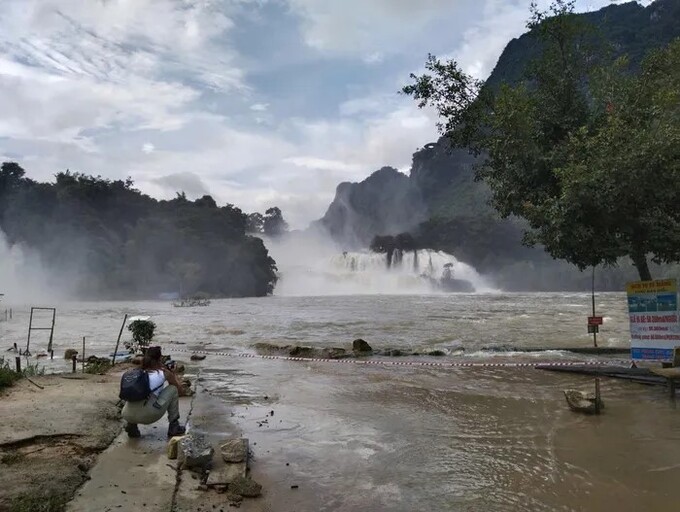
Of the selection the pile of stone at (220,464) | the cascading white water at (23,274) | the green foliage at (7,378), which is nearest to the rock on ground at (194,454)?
the pile of stone at (220,464)

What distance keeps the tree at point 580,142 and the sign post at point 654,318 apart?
1.24 meters

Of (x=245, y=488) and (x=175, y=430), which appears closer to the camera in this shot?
(x=245, y=488)

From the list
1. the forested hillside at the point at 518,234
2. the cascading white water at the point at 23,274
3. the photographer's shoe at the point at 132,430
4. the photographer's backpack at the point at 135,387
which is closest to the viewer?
the photographer's backpack at the point at 135,387

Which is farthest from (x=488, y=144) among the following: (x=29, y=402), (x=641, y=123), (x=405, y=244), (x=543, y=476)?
(x=405, y=244)

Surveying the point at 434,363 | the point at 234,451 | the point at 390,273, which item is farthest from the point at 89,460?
the point at 390,273

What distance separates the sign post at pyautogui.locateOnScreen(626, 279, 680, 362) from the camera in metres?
9.87

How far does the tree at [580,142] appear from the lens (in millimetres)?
10039

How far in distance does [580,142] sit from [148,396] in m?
10.3

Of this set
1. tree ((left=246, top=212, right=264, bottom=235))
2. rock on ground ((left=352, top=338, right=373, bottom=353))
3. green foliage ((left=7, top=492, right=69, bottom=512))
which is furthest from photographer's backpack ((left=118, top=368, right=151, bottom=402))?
tree ((left=246, top=212, right=264, bottom=235))

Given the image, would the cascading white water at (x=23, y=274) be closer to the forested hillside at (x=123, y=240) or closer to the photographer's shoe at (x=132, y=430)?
the forested hillside at (x=123, y=240)

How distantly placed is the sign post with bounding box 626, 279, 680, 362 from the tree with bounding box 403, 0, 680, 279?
1239mm

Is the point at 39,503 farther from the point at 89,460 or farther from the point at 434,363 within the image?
the point at 434,363

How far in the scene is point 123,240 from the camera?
4523 inches

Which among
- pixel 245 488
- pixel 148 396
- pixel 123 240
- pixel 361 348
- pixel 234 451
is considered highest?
pixel 123 240
